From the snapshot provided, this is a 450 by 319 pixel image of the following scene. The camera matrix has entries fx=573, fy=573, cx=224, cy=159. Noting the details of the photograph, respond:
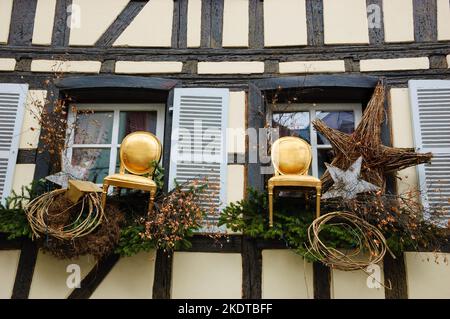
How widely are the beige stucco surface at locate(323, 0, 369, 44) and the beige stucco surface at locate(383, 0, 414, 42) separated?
175 mm

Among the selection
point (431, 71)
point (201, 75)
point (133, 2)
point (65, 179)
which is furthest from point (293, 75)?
point (65, 179)

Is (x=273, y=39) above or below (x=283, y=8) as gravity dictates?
below

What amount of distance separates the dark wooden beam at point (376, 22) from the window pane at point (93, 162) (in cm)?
244

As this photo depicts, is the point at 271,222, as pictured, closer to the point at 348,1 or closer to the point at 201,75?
the point at 201,75

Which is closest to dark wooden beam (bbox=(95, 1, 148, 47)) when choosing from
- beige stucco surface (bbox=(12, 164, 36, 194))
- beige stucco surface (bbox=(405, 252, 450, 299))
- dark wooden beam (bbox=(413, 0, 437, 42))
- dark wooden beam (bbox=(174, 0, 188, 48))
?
dark wooden beam (bbox=(174, 0, 188, 48))

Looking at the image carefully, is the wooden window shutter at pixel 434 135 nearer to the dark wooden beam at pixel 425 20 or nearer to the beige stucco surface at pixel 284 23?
the dark wooden beam at pixel 425 20

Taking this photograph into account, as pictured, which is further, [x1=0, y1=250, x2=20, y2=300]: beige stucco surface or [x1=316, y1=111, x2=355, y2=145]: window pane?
[x1=316, y1=111, x2=355, y2=145]: window pane

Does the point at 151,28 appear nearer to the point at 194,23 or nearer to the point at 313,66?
the point at 194,23

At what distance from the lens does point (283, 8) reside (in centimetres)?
498

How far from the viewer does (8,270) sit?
4.30 metres

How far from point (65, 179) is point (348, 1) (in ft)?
9.22

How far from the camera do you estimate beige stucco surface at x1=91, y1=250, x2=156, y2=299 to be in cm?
421

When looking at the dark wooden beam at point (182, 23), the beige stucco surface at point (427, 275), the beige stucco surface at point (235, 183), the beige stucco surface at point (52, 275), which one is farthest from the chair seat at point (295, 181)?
the dark wooden beam at point (182, 23)

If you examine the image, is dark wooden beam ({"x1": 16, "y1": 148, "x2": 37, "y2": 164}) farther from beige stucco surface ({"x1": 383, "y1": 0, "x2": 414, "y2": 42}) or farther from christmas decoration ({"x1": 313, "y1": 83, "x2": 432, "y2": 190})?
beige stucco surface ({"x1": 383, "y1": 0, "x2": 414, "y2": 42})
